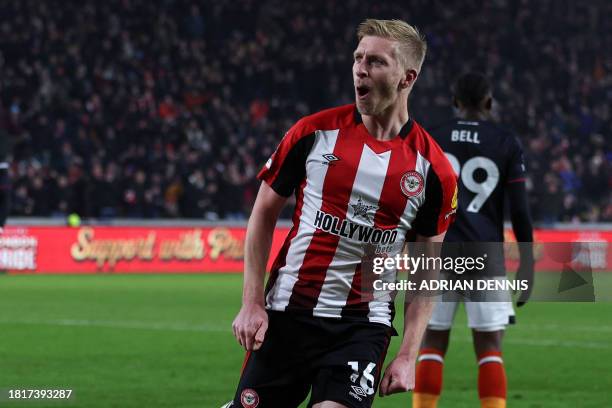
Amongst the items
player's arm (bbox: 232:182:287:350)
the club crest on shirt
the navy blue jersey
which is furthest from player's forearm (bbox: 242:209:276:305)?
the navy blue jersey

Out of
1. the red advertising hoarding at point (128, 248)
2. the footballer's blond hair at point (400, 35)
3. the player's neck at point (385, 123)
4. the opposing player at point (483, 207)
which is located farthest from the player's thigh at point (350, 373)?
the red advertising hoarding at point (128, 248)

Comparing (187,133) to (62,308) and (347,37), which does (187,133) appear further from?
(62,308)

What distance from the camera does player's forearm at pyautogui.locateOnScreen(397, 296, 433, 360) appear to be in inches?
163

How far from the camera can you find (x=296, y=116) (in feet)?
100

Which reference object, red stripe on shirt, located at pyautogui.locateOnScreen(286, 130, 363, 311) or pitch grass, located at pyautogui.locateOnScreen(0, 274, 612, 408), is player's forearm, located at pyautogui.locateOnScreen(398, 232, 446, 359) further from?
pitch grass, located at pyautogui.locateOnScreen(0, 274, 612, 408)

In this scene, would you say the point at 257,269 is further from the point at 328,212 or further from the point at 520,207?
the point at 520,207

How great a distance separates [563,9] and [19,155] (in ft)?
63.3

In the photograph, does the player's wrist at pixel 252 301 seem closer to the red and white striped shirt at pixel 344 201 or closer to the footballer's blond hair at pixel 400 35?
the red and white striped shirt at pixel 344 201

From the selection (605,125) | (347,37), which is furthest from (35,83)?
(605,125)

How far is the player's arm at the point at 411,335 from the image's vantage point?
13.3ft

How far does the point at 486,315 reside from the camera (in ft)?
21.9

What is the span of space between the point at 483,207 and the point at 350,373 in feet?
9.12

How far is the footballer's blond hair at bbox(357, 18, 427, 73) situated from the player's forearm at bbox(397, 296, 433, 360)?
2.69ft

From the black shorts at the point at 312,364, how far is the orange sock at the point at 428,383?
8.32 feet
